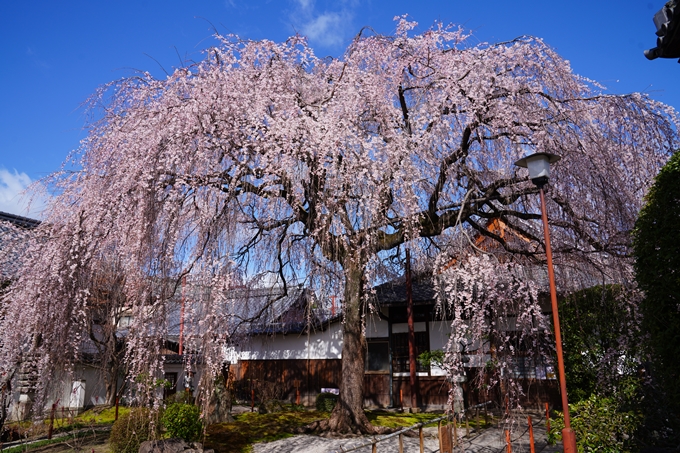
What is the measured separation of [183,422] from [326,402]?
22.4 ft

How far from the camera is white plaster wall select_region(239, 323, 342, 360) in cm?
1805

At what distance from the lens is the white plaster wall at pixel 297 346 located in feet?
59.2

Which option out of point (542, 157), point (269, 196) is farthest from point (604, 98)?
point (269, 196)

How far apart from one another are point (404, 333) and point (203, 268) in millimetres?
11087

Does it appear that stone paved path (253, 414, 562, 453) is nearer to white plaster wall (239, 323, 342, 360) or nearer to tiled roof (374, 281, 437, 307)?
tiled roof (374, 281, 437, 307)

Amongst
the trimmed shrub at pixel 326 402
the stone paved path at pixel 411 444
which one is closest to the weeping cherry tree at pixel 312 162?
the stone paved path at pixel 411 444

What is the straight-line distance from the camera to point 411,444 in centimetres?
1041

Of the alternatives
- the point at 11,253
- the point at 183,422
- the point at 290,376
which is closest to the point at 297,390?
the point at 290,376

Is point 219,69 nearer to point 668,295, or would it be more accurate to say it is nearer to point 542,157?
point 542,157

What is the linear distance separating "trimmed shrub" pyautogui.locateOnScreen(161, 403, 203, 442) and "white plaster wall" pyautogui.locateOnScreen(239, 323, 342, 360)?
7.08 m

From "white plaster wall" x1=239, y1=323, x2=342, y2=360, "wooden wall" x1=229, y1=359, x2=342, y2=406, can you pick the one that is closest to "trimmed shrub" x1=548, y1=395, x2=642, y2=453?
"wooden wall" x1=229, y1=359, x2=342, y2=406

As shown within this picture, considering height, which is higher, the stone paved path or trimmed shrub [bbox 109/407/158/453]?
trimmed shrub [bbox 109/407/158/453]

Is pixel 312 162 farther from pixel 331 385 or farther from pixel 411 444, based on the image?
pixel 331 385

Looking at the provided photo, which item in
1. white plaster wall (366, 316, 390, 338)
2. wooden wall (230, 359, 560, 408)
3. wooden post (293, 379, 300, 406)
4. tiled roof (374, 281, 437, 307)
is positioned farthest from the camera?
wooden post (293, 379, 300, 406)
